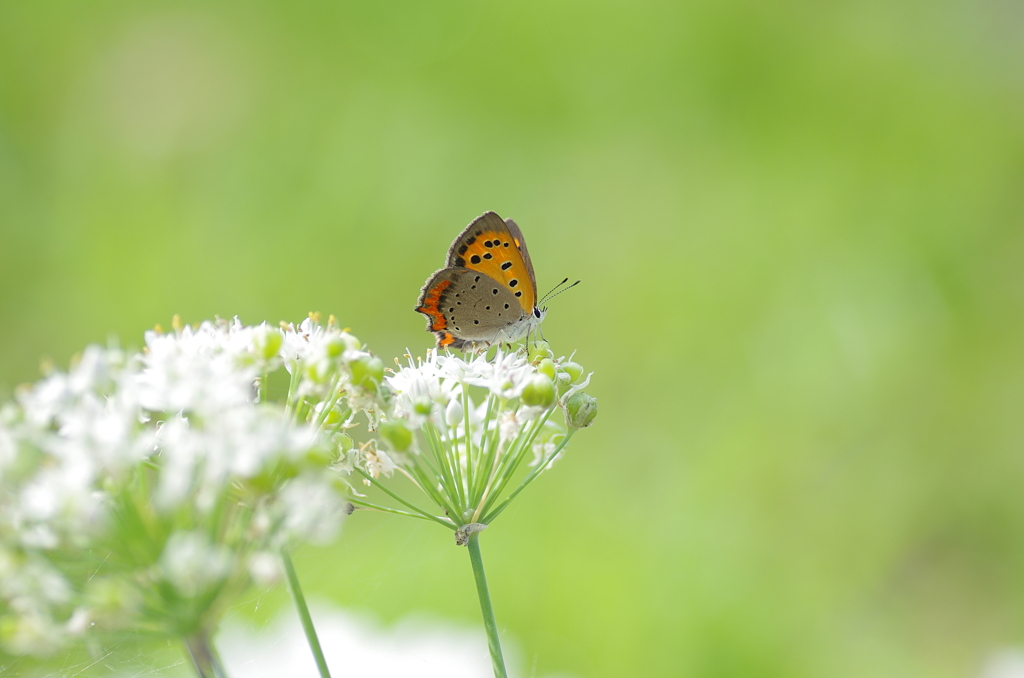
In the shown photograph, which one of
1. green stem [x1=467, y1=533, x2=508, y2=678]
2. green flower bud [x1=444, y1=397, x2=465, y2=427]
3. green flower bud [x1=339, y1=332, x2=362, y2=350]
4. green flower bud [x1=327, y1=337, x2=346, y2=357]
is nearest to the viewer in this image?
green stem [x1=467, y1=533, x2=508, y2=678]

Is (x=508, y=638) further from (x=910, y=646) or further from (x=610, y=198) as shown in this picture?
(x=610, y=198)

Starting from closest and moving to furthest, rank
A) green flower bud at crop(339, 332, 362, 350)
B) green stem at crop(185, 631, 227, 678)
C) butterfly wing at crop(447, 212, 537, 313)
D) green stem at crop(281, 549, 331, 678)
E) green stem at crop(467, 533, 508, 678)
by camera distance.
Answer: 1. green stem at crop(185, 631, 227, 678)
2. green stem at crop(281, 549, 331, 678)
3. green stem at crop(467, 533, 508, 678)
4. green flower bud at crop(339, 332, 362, 350)
5. butterfly wing at crop(447, 212, 537, 313)

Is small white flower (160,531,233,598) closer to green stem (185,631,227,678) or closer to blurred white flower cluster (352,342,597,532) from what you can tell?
green stem (185,631,227,678)

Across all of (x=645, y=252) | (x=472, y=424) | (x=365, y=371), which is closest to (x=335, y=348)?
(x=365, y=371)

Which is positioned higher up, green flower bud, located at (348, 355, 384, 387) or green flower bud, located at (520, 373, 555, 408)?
green flower bud, located at (348, 355, 384, 387)

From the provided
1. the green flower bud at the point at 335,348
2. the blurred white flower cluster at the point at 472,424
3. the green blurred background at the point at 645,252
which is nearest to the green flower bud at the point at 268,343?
the green flower bud at the point at 335,348

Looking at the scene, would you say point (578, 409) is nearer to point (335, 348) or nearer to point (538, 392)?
point (538, 392)

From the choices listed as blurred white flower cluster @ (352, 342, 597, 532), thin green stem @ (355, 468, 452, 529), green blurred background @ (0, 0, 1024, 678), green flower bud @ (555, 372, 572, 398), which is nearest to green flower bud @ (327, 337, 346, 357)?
blurred white flower cluster @ (352, 342, 597, 532)
